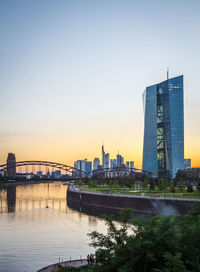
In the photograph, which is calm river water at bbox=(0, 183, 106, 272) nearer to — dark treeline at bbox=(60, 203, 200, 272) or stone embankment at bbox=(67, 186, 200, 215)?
stone embankment at bbox=(67, 186, 200, 215)

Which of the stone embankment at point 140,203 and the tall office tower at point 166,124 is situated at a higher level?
the tall office tower at point 166,124

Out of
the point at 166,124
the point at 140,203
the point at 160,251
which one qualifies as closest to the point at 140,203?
the point at 140,203

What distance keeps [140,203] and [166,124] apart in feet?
385

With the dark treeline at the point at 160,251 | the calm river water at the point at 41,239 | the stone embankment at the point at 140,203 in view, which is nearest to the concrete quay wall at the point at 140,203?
the stone embankment at the point at 140,203

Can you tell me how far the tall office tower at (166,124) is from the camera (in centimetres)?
17750

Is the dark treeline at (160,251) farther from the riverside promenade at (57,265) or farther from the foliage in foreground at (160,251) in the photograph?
the riverside promenade at (57,265)

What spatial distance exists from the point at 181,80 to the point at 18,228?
143 meters

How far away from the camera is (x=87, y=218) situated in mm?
67875

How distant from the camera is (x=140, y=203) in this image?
69625 millimetres

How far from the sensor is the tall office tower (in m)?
178

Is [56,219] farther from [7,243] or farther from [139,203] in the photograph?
[7,243]

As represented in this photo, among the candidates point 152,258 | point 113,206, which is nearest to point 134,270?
point 152,258

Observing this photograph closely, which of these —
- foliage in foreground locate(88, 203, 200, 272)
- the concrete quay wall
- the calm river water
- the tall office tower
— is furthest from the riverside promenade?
the tall office tower

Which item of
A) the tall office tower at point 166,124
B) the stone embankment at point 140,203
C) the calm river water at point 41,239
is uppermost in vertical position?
the tall office tower at point 166,124
